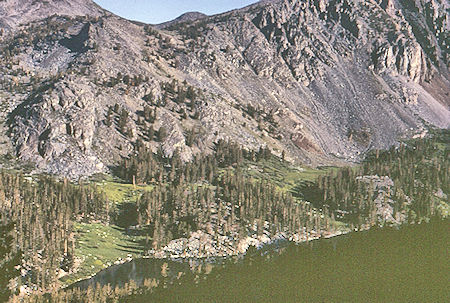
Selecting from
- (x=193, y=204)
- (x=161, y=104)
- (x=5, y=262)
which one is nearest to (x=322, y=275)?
(x=193, y=204)

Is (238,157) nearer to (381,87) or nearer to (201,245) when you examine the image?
(201,245)

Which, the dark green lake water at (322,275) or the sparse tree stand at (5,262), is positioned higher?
the sparse tree stand at (5,262)

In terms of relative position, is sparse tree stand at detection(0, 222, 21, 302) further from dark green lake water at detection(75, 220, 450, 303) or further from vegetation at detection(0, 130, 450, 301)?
dark green lake water at detection(75, 220, 450, 303)

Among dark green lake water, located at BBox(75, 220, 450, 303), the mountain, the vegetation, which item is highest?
the mountain

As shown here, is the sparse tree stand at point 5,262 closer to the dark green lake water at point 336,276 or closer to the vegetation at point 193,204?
the vegetation at point 193,204

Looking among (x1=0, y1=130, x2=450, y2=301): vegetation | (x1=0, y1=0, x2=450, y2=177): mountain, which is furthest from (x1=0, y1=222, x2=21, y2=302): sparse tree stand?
(x1=0, y1=0, x2=450, y2=177): mountain

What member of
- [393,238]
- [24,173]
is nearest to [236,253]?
[393,238]

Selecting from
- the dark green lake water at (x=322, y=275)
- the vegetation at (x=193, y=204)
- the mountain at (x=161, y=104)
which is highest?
the mountain at (x=161, y=104)

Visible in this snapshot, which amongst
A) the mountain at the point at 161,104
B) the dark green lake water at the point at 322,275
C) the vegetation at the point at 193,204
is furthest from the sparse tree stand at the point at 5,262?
the mountain at the point at 161,104

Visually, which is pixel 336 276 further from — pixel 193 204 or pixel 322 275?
Answer: pixel 193 204

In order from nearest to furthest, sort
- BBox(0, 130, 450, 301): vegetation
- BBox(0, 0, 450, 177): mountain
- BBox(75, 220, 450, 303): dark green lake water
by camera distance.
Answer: BBox(75, 220, 450, 303): dark green lake water < BBox(0, 130, 450, 301): vegetation < BBox(0, 0, 450, 177): mountain

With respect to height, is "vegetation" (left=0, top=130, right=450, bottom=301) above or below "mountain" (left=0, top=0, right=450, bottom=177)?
below

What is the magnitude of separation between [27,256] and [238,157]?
260ft

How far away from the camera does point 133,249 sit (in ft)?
269
